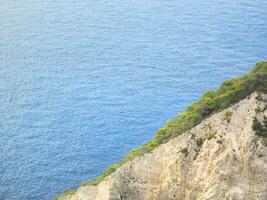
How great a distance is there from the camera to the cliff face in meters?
34.3

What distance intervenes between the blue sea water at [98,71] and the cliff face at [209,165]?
42.6 metres

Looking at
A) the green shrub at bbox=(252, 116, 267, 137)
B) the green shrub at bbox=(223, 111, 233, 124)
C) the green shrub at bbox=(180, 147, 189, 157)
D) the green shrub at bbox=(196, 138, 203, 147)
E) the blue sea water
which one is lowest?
the blue sea water

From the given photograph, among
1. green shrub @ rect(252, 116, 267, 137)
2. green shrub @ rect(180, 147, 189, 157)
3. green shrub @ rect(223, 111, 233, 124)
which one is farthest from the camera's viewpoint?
green shrub @ rect(180, 147, 189, 157)

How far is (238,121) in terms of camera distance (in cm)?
3706

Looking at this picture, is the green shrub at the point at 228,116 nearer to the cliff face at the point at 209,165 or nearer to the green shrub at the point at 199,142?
the cliff face at the point at 209,165

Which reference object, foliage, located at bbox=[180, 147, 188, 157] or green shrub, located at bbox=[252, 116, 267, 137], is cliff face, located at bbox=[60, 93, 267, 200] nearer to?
foliage, located at bbox=[180, 147, 188, 157]

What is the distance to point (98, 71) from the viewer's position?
111500mm

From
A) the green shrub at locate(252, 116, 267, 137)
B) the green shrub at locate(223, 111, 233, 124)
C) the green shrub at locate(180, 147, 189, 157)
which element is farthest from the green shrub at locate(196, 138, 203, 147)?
the green shrub at locate(252, 116, 267, 137)

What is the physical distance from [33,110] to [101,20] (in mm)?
38846

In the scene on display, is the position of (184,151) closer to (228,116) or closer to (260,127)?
(228,116)

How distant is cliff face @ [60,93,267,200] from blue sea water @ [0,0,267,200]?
1676 inches

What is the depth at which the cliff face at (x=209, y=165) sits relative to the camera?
34.3 m

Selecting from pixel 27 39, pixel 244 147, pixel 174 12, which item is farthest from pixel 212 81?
pixel 244 147

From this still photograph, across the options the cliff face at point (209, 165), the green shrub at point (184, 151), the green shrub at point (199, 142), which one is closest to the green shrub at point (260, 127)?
the cliff face at point (209, 165)
